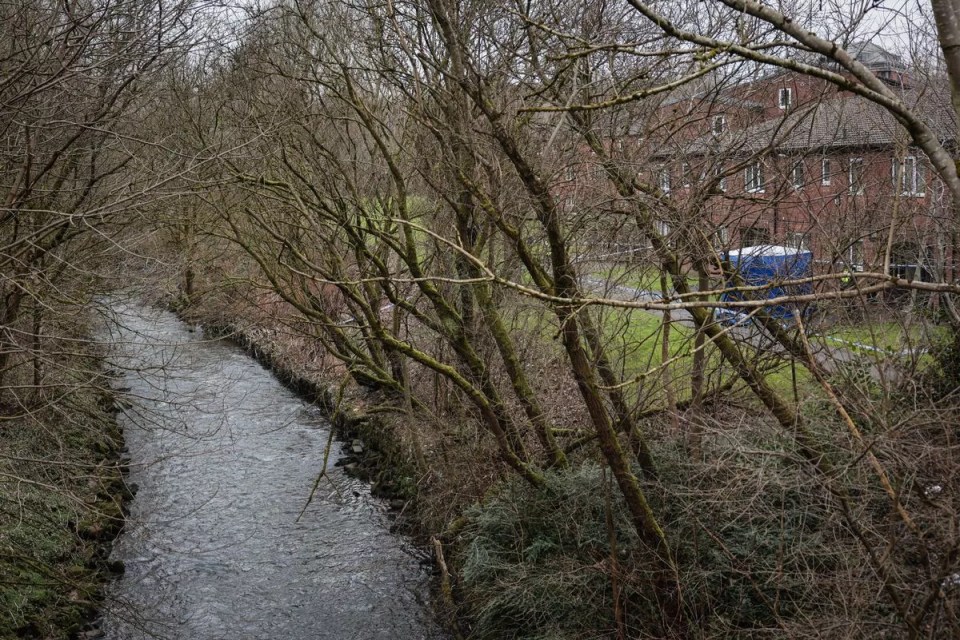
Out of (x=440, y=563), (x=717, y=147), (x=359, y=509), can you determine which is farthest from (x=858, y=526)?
(x=359, y=509)

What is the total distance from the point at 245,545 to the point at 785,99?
945 cm

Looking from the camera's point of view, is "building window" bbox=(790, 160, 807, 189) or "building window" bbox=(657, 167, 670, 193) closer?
"building window" bbox=(790, 160, 807, 189)

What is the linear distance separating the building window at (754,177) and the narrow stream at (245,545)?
A: 6.18 metres

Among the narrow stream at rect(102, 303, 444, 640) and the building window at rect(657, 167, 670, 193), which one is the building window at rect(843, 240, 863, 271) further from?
the narrow stream at rect(102, 303, 444, 640)

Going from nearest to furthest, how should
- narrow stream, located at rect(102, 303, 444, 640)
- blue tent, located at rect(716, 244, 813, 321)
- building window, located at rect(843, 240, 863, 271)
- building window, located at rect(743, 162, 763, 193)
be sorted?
blue tent, located at rect(716, 244, 813, 321) → building window, located at rect(843, 240, 863, 271) → building window, located at rect(743, 162, 763, 193) → narrow stream, located at rect(102, 303, 444, 640)

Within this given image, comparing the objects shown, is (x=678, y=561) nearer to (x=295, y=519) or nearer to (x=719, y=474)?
(x=719, y=474)

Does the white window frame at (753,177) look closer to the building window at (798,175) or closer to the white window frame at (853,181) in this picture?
the building window at (798,175)

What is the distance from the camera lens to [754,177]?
828cm

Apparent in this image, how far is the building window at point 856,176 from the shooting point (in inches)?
319

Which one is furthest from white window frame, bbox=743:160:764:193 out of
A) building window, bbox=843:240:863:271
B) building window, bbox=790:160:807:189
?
building window, bbox=843:240:863:271

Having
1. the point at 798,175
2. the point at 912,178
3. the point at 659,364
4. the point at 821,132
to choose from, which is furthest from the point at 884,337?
the point at 821,132

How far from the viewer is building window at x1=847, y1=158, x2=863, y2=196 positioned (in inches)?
319

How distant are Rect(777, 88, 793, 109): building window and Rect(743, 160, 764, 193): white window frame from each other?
0.62 metres

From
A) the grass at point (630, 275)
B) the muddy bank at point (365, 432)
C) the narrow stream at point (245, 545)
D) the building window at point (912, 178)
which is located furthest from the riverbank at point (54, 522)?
the building window at point (912, 178)
